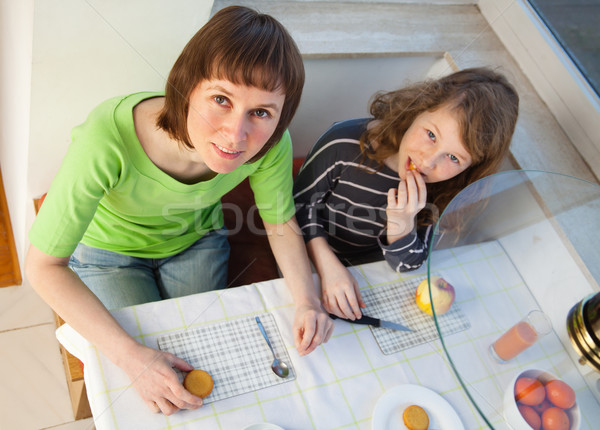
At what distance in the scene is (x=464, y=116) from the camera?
3.57 feet

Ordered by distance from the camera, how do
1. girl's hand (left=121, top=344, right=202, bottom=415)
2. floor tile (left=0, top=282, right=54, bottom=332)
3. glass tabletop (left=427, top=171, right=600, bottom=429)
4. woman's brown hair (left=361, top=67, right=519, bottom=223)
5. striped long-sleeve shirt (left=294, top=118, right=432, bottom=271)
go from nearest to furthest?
girl's hand (left=121, top=344, right=202, bottom=415), glass tabletop (left=427, top=171, right=600, bottom=429), woman's brown hair (left=361, top=67, right=519, bottom=223), striped long-sleeve shirt (left=294, top=118, right=432, bottom=271), floor tile (left=0, top=282, right=54, bottom=332)

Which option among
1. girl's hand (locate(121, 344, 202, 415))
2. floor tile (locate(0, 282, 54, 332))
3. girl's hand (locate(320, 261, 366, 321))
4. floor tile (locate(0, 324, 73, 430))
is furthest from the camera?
floor tile (locate(0, 282, 54, 332))

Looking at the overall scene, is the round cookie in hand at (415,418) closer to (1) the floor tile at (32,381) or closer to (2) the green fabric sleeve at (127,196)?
(2) the green fabric sleeve at (127,196)

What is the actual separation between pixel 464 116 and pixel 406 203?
0.75ft

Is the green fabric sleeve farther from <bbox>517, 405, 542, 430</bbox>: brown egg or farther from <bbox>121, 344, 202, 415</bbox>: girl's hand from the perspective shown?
<bbox>517, 405, 542, 430</bbox>: brown egg

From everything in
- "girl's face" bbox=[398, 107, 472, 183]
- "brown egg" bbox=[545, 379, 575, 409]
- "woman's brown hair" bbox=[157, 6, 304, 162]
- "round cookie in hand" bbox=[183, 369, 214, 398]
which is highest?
"woman's brown hair" bbox=[157, 6, 304, 162]

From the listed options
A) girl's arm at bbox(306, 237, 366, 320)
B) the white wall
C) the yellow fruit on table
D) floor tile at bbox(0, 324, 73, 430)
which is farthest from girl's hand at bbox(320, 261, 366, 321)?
floor tile at bbox(0, 324, 73, 430)

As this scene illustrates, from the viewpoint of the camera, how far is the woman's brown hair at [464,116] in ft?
3.59

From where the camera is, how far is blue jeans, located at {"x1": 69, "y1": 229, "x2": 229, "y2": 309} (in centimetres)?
115

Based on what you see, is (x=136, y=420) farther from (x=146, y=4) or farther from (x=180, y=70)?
(x=146, y=4)

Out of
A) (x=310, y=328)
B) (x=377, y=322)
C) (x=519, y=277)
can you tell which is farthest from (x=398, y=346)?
(x=519, y=277)

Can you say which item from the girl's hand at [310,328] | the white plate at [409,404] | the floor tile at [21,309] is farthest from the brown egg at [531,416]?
the floor tile at [21,309]

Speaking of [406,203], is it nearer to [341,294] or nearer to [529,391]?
[341,294]

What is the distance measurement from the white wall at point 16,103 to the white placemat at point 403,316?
0.89m
